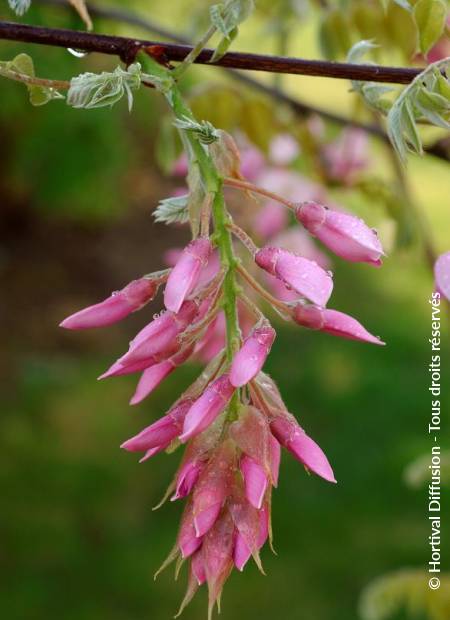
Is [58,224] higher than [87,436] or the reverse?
the reverse

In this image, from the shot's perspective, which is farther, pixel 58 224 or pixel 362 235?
pixel 58 224

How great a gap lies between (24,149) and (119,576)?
2218mm

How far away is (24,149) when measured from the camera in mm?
4543

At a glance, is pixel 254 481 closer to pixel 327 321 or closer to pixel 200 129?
pixel 327 321

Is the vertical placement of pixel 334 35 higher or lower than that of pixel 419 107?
lower

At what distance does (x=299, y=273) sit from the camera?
22.2 inches

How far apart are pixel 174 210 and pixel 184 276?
81mm

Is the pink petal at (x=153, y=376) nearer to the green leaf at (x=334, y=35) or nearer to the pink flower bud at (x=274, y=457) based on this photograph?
the pink flower bud at (x=274, y=457)

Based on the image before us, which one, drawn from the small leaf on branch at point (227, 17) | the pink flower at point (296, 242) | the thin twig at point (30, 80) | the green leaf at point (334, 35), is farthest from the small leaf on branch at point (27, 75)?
the pink flower at point (296, 242)

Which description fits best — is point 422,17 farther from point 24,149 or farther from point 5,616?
point 24,149

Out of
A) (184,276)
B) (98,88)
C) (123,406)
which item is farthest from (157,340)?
(123,406)

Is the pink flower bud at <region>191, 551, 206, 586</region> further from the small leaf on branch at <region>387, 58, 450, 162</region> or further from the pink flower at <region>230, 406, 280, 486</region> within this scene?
the small leaf on branch at <region>387, 58, 450, 162</region>

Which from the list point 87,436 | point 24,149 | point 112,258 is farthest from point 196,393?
point 112,258

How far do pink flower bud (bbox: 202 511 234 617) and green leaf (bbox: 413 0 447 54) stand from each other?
14.5 inches
